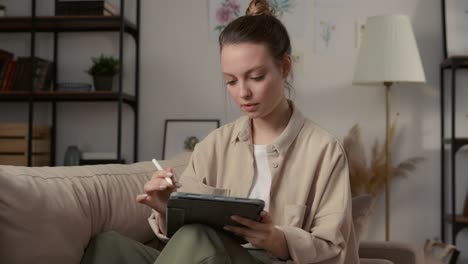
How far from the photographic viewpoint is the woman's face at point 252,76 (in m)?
1.87

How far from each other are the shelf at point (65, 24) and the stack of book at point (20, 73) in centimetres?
20

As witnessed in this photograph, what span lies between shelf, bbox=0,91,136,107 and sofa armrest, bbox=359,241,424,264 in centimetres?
229

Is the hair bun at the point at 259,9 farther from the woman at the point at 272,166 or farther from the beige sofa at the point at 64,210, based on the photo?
the beige sofa at the point at 64,210

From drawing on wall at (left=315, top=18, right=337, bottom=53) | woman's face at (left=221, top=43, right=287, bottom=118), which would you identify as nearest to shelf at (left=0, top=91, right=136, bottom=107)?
drawing on wall at (left=315, top=18, right=337, bottom=53)

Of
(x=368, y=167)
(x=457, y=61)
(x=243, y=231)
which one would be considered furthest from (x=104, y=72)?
(x=243, y=231)

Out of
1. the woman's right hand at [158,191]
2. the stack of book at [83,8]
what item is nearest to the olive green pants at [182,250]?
the woman's right hand at [158,191]

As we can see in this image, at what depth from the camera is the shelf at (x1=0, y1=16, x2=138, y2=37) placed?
4445 mm

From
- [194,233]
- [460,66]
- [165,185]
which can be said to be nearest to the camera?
[194,233]

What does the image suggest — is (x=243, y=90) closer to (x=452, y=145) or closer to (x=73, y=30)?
(x=452, y=145)

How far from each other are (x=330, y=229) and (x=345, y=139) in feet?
8.41

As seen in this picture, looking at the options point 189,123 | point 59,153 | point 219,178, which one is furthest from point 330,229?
point 59,153

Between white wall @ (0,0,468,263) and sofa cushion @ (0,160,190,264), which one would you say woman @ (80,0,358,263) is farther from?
white wall @ (0,0,468,263)

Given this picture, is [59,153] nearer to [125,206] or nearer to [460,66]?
[460,66]

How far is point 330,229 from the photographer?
1794mm
